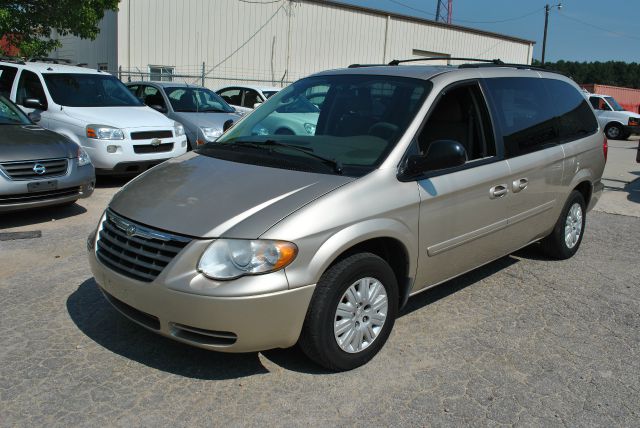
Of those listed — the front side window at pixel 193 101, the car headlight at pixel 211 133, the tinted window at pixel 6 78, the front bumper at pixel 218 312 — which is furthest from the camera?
the front side window at pixel 193 101

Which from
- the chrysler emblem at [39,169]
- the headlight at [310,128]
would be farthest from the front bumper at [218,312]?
the chrysler emblem at [39,169]

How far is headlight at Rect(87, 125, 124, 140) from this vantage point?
28.9 ft

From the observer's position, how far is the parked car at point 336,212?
309 cm

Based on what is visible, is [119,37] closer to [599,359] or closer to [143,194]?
[143,194]

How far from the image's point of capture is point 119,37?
20656 millimetres

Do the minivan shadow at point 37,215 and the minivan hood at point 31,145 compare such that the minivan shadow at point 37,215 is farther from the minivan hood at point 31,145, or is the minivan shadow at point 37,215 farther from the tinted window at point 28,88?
the tinted window at point 28,88

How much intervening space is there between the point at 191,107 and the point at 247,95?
354 centimetres

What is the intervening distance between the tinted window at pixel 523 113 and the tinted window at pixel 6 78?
8.07 meters

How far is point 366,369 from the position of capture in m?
Answer: 3.58

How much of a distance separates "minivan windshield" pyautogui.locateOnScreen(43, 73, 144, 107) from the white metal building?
8.58 metres

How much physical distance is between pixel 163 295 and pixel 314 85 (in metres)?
2.29

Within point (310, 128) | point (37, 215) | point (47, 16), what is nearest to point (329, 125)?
point (310, 128)

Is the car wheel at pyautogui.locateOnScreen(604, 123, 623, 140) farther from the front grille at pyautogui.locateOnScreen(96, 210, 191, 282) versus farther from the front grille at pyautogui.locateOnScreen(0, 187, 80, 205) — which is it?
the front grille at pyautogui.locateOnScreen(96, 210, 191, 282)

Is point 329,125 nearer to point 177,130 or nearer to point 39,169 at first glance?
point 39,169
